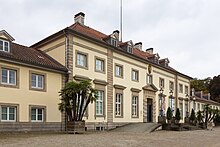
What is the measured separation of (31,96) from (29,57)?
3.20 m

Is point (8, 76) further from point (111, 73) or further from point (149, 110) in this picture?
point (149, 110)

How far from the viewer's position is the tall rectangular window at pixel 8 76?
20.4 meters

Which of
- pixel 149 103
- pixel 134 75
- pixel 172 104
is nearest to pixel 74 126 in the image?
pixel 134 75

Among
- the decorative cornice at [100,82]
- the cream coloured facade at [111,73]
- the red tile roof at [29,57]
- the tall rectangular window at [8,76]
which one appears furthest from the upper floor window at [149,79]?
the tall rectangular window at [8,76]

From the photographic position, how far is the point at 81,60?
86.2 feet

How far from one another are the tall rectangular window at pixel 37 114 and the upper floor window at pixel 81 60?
212 inches

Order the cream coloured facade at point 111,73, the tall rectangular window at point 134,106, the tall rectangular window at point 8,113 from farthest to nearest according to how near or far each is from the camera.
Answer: the tall rectangular window at point 134,106
the cream coloured facade at point 111,73
the tall rectangular window at point 8,113

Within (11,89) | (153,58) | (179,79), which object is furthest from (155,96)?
(11,89)

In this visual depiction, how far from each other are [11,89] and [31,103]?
1973 mm

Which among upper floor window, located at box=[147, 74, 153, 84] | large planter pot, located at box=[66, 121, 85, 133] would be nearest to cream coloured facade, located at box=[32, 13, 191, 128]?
upper floor window, located at box=[147, 74, 153, 84]

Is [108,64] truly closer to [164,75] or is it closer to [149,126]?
[149,126]

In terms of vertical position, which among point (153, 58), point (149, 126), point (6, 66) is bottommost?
point (149, 126)

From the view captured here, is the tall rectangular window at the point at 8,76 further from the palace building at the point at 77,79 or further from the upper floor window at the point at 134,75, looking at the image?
the upper floor window at the point at 134,75

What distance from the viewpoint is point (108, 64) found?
29.0 metres
